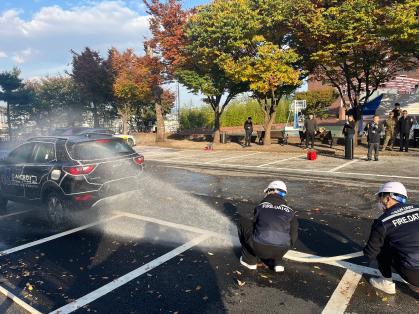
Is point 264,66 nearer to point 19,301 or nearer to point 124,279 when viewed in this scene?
point 124,279

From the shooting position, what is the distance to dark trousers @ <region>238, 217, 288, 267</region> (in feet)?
14.4

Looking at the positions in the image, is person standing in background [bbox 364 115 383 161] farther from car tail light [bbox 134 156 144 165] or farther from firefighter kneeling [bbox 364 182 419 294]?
firefighter kneeling [bbox 364 182 419 294]

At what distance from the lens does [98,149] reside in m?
7.02

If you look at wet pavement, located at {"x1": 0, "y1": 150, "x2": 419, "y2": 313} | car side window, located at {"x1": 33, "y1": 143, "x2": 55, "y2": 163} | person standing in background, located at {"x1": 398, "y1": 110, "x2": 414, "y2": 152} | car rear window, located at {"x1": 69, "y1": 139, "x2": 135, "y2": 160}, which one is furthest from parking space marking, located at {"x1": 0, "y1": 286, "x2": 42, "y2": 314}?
person standing in background, located at {"x1": 398, "y1": 110, "x2": 414, "y2": 152}

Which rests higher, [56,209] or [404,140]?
[404,140]

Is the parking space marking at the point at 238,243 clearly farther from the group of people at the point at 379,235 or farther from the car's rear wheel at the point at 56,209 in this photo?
the car's rear wheel at the point at 56,209

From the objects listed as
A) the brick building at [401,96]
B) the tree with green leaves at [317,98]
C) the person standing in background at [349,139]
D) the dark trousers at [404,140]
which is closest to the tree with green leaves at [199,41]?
the brick building at [401,96]

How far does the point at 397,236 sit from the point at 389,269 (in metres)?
0.53

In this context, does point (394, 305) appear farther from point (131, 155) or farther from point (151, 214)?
point (131, 155)

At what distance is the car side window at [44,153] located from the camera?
7.00 metres

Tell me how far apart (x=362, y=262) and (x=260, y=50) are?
13.8m

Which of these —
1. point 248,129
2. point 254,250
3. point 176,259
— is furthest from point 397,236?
point 248,129

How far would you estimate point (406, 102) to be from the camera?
21.1 m

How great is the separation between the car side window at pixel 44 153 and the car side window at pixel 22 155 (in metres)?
0.21
